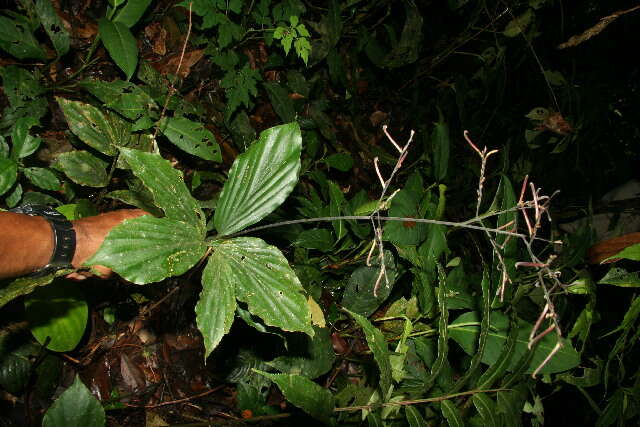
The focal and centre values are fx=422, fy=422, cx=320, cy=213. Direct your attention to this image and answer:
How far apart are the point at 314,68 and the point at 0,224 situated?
5.93 ft

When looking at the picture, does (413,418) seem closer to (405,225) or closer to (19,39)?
(405,225)

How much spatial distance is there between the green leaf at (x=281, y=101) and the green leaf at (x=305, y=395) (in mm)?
1398

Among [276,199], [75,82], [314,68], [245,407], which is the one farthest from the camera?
[314,68]

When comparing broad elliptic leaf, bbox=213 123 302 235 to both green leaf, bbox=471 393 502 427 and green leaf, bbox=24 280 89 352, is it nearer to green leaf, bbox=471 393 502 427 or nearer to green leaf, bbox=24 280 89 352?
green leaf, bbox=24 280 89 352

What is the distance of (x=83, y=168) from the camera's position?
5.16ft

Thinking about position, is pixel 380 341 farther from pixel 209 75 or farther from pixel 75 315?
pixel 209 75

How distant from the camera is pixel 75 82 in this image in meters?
1.84

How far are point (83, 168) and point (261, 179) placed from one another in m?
0.87

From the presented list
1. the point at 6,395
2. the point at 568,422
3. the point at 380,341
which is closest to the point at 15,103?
the point at 6,395

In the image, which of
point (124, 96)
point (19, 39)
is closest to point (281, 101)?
point (124, 96)

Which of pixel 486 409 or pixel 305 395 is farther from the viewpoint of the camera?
pixel 486 409

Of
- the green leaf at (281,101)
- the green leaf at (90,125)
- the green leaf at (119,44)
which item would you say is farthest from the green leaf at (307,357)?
the green leaf at (119,44)

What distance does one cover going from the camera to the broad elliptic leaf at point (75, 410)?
3.73 feet

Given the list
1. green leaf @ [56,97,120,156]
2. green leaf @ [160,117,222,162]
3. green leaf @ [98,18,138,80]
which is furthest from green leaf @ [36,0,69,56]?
green leaf @ [160,117,222,162]
